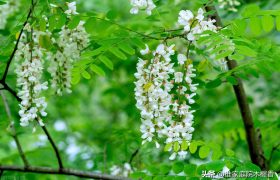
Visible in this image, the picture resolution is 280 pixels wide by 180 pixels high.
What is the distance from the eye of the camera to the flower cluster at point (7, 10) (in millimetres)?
3080

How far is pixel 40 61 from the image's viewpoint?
89.4 inches

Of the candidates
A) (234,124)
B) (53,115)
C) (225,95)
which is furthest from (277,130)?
(53,115)

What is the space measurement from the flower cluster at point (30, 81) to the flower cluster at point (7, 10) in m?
0.84

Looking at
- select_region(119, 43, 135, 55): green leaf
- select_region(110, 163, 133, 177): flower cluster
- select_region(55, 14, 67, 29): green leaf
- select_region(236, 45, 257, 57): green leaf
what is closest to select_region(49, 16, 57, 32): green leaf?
select_region(55, 14, 67, 29): green leaf

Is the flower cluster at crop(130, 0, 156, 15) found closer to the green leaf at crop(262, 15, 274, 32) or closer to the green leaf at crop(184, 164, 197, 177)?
the green leaf at crop(262, 15, 274, 32)

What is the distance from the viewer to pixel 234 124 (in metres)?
3.89

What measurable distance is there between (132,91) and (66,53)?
46cm

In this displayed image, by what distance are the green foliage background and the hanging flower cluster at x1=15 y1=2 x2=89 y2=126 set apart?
70 mm

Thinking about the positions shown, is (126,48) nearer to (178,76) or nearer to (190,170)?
(178,76)

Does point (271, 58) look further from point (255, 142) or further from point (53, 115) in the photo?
point (53, 115)

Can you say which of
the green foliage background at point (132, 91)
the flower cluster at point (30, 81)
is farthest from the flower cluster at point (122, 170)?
the flower cluster at point (30, 81)

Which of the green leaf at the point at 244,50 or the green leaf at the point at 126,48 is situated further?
the green leaf at the point at 126,48

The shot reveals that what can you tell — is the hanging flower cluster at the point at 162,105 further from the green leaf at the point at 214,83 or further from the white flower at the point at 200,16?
the green leaf at the point at 214,83

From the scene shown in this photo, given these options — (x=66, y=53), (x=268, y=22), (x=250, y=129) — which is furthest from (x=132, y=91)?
(x=268, y=22)
